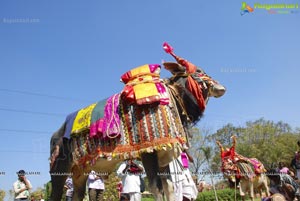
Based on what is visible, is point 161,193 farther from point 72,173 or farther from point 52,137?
point 52,137

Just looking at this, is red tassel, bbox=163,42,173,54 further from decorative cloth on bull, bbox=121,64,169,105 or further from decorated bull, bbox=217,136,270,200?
decorated bull, bbox=217,136,270,200

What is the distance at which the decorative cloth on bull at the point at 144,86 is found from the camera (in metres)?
4.97

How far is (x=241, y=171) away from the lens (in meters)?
13.4

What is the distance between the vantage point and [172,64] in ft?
18.4

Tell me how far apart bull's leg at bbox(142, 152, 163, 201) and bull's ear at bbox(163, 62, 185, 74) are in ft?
Result: 5.18

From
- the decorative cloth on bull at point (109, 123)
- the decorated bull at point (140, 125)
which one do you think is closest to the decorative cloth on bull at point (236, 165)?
the decorated bull at point (140, 125)

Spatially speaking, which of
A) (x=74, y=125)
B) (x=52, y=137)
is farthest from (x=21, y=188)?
(x=74, y=125)

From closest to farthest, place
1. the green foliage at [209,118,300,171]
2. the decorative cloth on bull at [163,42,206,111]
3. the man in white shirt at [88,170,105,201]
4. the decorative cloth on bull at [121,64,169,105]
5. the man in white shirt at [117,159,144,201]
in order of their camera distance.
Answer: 1. the decorative cloth on bull at [121,64,169,105]
2. the decorative cloth on bull at [163,42,206,111]
3. the man in white shirt at [117,159,144,201]
4. the man in white shirt at [88,170,105,201]
5. the green foliage at [209,118,300,171]

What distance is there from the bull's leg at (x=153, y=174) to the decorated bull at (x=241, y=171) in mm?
8515

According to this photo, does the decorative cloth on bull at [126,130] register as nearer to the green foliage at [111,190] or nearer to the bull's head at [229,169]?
the bull's head at [229,169]

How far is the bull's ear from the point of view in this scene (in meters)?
5.60

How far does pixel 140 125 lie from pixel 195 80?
1.29m

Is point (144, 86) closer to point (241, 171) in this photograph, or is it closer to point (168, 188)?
point (168, 188)

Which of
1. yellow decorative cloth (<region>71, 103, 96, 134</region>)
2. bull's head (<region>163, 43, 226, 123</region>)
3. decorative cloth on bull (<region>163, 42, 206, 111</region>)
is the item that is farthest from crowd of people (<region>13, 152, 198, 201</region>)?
bull's head (<region>163, 43, 226, 123</region>)
